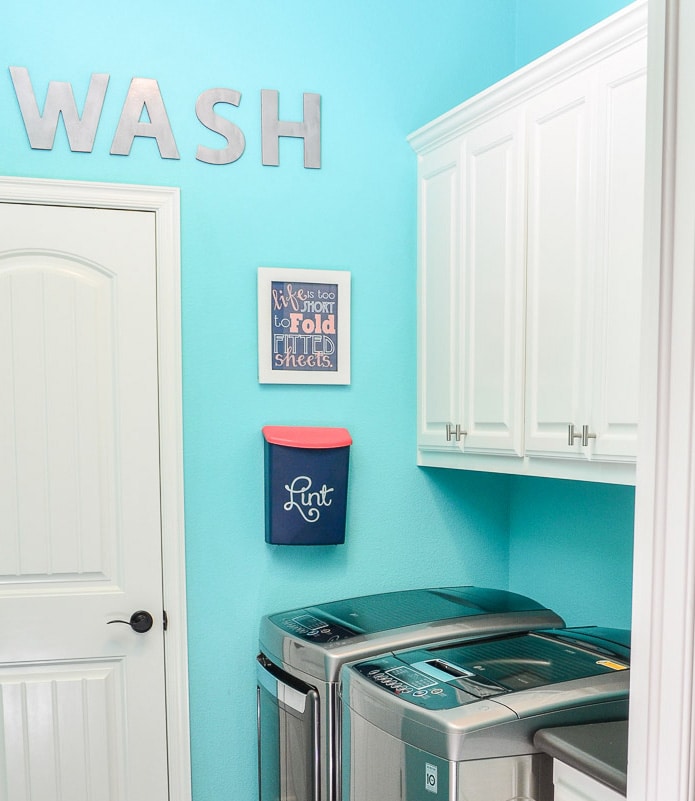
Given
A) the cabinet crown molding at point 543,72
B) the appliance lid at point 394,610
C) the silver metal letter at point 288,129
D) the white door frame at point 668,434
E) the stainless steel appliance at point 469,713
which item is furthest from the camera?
the silver metal letter at point 288,129

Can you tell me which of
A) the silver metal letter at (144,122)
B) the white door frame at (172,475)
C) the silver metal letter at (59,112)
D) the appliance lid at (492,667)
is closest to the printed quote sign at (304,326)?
the white door frame at (172,475)

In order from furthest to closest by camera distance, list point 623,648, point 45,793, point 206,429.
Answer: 1. point 206,429
2. point 45,793
3. point 623,648

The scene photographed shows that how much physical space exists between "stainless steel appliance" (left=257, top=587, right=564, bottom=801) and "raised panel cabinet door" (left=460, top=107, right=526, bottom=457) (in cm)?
46

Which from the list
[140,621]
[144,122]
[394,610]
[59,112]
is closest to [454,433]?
[394,610]

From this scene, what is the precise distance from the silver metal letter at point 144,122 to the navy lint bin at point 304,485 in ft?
2.81

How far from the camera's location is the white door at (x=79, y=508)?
7.26 feet

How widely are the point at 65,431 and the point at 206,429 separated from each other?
38cm

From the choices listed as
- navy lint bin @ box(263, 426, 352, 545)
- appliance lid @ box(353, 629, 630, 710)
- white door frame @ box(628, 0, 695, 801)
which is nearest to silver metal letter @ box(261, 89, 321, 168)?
navy lint bin @ box(263, 426, 352, 545)

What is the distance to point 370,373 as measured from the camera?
251 cm

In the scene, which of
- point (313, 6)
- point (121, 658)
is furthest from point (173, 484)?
point (313, 6)

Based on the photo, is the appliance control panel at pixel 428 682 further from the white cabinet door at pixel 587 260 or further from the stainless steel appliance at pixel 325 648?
the white cabinet door at pixel 587 260

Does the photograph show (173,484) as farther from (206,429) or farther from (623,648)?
(623,648)

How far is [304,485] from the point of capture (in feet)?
7.73

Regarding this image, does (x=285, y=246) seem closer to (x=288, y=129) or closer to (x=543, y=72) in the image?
(x=288, y=129)
